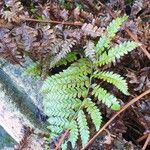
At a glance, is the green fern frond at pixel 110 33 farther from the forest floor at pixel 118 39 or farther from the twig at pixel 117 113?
the twig at pixel 117 113

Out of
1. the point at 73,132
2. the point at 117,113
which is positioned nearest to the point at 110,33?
the point at 117,113

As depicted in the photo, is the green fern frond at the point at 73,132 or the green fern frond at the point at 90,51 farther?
the green fern frond at the point at 90,51

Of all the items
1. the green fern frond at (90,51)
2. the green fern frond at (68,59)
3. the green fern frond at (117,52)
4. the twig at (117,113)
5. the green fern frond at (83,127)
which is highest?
the green fern frond at (68,59)

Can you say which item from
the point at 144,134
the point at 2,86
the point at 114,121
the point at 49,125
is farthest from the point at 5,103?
the point at 144,134

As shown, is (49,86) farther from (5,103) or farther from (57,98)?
(5,103)

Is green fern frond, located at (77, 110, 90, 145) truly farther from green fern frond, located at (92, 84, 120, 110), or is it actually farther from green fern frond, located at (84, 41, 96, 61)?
green fern frond, located at (84, 41, 96, 61)

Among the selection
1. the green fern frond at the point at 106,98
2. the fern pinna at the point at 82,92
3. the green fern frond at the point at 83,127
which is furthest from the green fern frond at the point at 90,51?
the green fern frond at the point at 83,127

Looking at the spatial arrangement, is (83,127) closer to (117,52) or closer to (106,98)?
(106,98)
